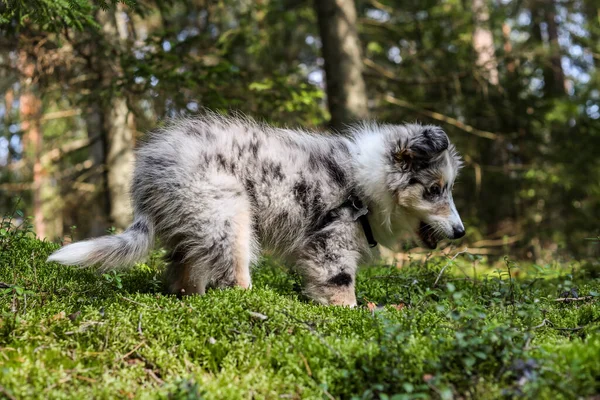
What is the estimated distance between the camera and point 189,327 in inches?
149

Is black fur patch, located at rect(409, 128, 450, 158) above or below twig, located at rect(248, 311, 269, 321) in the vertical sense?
above

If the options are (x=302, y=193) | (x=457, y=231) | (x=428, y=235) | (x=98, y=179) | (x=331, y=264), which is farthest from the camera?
(x=98, y=179)

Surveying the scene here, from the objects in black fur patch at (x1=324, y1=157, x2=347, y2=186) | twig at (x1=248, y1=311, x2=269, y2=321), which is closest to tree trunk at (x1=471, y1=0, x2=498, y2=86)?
black fur patch at (x1=324, y1=157, x2=347, y2=186)

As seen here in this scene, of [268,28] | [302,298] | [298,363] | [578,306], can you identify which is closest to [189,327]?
[298,363]

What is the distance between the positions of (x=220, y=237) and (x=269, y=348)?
1372 mm

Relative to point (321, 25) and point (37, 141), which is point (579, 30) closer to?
point (321, 25)

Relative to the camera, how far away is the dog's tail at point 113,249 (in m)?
4.17

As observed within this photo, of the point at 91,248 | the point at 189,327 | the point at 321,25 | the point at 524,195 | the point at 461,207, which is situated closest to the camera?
the point at 189,327

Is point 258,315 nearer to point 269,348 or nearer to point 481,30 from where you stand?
point 269,348

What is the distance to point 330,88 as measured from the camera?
31.7 feet

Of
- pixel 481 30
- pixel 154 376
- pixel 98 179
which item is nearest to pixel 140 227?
pixel 154 376

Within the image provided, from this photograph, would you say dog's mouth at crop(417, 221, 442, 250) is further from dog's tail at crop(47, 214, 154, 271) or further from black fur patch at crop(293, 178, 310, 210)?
dog's tail at crop(47, 214, 154, 271)

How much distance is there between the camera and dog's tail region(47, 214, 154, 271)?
4.17 m

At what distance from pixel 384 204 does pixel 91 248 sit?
282 cm
